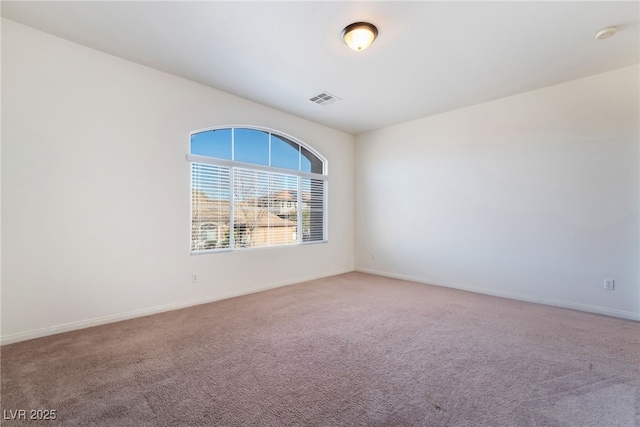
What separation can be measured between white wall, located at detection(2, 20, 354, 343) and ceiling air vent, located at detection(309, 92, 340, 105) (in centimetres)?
126

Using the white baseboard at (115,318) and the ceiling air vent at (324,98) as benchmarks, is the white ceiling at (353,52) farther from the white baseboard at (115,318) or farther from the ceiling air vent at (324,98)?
the white baseboard at (115,318)

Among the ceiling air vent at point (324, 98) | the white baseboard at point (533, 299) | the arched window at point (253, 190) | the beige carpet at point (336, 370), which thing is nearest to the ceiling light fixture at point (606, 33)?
the ceiling air vent at point (324, 98)

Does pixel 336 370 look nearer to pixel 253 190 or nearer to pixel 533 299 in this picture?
pixel 253 190

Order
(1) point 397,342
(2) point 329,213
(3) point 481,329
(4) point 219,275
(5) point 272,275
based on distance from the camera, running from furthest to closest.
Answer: (2) point 329,213, (5) point 272,275, (4) point 219,275, (3) point 481,329, (1) point 397,342

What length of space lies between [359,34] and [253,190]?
2698mm

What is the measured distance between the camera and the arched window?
3836 millimetres

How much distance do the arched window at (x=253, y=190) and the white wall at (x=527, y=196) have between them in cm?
159

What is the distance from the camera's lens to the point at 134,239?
321 cm

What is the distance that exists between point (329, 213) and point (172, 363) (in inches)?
150

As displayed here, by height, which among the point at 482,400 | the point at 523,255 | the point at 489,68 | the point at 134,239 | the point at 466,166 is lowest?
the point at 482,400

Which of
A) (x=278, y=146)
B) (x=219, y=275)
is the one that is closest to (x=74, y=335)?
(x=219, y=275)

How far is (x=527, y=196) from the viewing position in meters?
3.90

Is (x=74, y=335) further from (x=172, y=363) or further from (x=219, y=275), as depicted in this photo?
(x=219, y=275)

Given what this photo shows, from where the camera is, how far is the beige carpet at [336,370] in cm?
163
